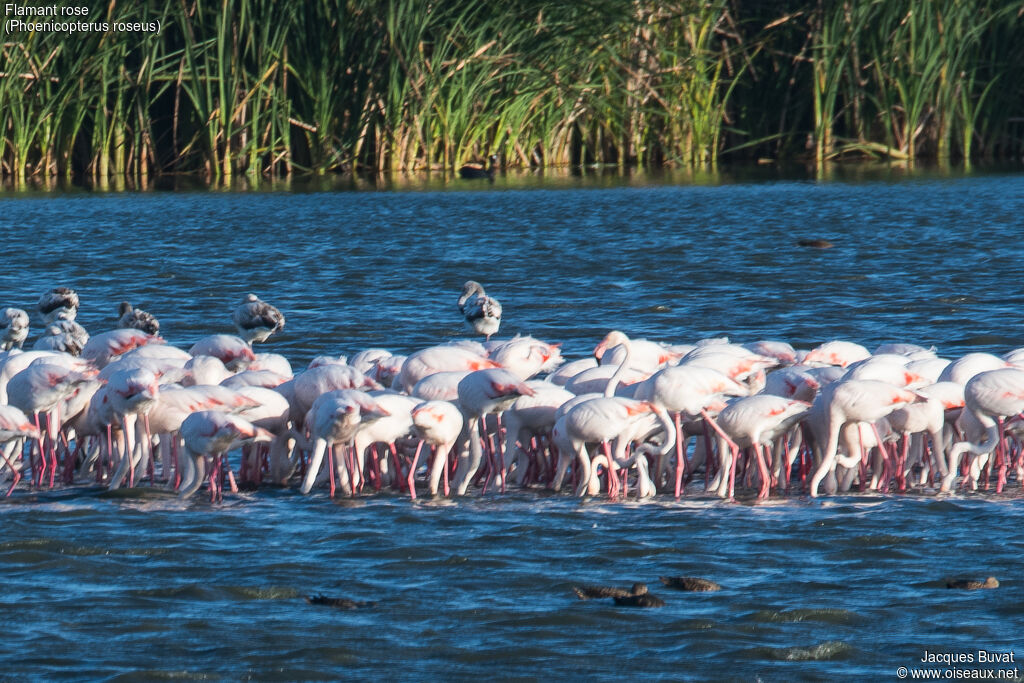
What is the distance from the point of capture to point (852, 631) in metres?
5.81

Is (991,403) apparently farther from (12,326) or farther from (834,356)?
(12,326)

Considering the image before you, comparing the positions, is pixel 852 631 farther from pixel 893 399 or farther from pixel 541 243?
pixel 541 243

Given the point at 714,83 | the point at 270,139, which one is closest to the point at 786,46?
the point at 714,83

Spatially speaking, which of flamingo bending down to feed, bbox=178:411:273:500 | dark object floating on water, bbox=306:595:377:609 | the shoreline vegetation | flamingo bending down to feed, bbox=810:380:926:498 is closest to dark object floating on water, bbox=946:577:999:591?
flamingo bending down to feed, bbox=810:380:926:498

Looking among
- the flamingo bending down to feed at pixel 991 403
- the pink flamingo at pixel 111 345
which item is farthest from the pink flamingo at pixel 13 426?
the flamingo bending down to feed at pixel 991 403

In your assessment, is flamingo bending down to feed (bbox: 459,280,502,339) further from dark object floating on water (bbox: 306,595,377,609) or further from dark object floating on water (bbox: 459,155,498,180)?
dark object floating on water (bbox: 459,155,498,180)

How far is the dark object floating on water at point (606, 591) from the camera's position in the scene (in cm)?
619

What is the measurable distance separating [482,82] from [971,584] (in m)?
19.6

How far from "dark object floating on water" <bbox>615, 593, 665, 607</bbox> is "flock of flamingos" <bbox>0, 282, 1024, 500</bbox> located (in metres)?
1.48

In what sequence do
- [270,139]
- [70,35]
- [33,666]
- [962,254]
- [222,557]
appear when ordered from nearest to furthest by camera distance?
[33,666], [222,557], [962,254], [70,35], [270,139]

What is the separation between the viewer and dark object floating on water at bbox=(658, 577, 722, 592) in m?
6.29

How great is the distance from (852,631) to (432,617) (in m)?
1.52

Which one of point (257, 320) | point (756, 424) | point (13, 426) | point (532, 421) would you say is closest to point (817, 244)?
point (257, 320)

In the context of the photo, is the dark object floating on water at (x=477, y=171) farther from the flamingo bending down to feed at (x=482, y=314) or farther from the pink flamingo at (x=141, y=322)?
the pink flamingo at (x=141, y=322)
